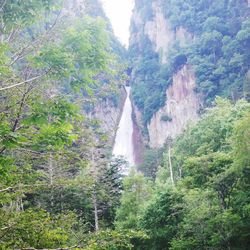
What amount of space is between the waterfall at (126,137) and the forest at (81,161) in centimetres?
2209

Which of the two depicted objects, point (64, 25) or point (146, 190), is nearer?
point (64, 25)

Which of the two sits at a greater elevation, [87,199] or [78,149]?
[87,199]

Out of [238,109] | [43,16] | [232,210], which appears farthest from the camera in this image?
[238,109]

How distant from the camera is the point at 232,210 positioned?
1401 cm

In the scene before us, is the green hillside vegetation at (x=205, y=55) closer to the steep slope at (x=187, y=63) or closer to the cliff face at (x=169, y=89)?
the steep slope at (x=187, y=63)

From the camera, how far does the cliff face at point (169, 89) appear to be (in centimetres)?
5941

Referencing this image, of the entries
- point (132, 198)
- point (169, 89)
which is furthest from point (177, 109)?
point (132, 198)

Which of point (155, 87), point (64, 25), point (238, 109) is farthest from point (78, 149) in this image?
point (155, 87)

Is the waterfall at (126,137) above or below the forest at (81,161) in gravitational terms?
above

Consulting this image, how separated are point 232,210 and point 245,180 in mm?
1500

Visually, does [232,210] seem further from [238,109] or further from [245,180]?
[238,109]

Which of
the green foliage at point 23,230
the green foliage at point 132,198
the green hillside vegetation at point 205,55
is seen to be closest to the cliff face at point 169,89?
the green hillside vegetation at point 205,55

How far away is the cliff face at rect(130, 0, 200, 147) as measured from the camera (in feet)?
195

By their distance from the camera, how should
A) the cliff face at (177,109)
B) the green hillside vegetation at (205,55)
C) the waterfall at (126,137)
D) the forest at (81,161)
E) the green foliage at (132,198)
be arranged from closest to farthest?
the forest at (81,161), the green foliage at (132,198), the green hillside vegetation at (205,55), the cliff face at (177,109), the waterfall at (126,137)
